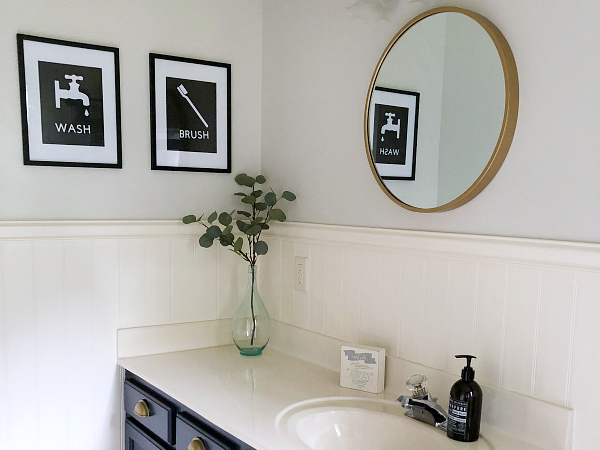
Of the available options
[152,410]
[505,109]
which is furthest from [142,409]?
[505,109]


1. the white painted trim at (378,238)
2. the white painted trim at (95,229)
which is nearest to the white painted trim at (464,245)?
the white painted trim at (378,238)

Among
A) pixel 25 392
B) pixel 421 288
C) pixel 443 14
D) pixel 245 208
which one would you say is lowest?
pixel 25 392

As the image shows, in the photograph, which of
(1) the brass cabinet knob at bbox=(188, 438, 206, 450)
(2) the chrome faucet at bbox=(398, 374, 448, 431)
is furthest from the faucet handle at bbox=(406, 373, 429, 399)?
Result: (1) the brass cabinet knob at bbox=(188, 438, 206, 450)

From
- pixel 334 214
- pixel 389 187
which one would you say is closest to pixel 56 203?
pixel 334 214

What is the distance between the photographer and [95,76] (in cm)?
185

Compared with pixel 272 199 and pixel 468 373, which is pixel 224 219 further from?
pixel 468 373

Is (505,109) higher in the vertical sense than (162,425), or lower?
higher

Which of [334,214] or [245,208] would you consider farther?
A: [245,208]

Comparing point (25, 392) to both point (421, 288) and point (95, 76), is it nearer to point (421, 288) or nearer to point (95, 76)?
point (95, 76)

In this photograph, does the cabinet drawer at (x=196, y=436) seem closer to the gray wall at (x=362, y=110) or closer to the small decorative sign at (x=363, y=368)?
the small decorative sign at (x=363, y=368)

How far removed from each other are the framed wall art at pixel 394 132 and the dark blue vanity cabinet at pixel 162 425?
83 cm

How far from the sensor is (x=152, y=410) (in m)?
1.71

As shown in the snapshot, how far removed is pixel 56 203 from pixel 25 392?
62 centimetres

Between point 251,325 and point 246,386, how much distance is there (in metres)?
0.36
